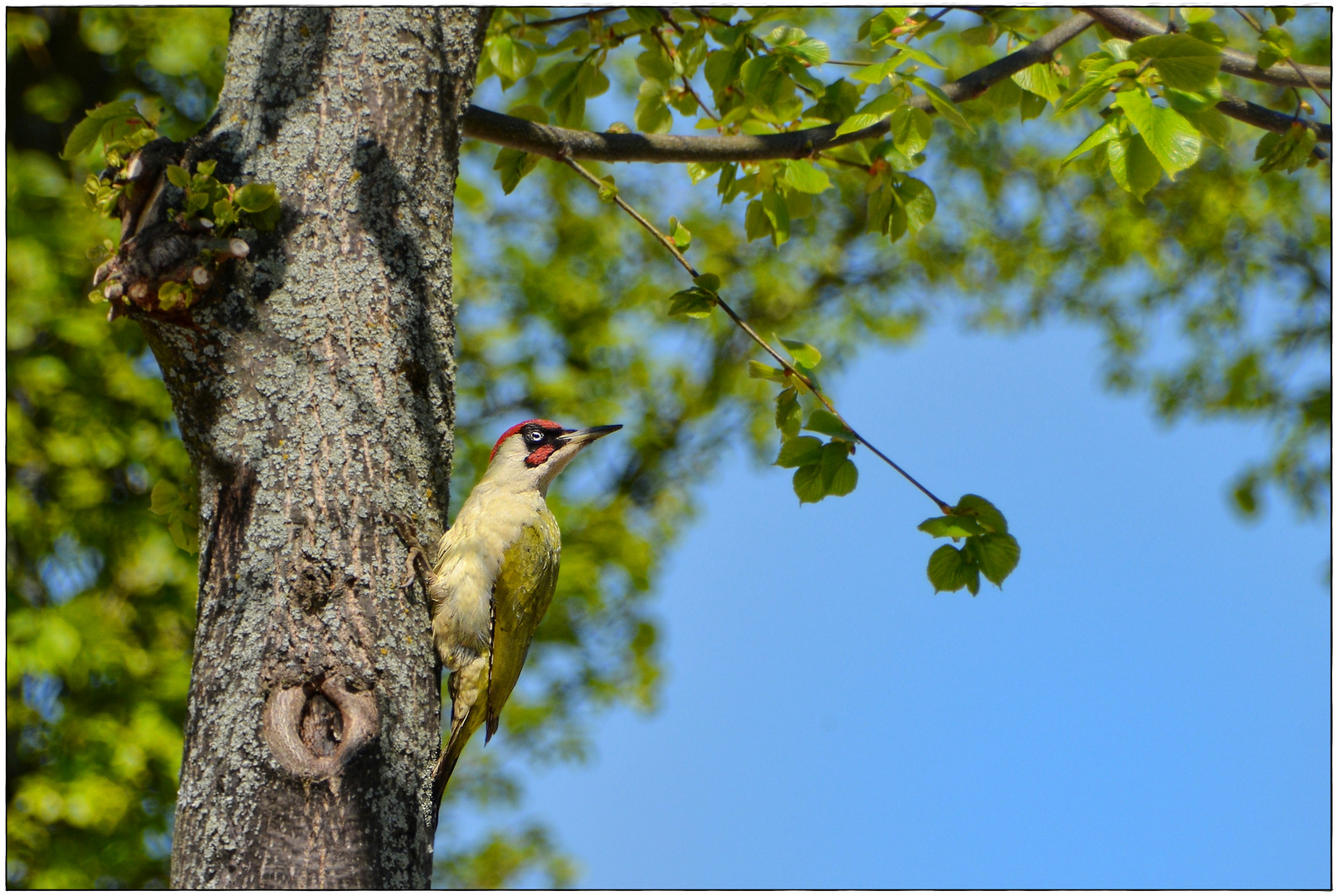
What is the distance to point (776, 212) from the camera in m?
3.02

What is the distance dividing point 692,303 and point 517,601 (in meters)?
1.15

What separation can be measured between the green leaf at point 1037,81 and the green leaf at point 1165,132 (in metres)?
0.81

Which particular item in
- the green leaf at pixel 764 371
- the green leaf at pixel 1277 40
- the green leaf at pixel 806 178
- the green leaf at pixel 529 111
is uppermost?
the green leaf at pixel 529 111

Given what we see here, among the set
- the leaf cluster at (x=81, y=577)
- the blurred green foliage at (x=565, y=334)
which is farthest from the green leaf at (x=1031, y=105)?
the leaf cluster at (x=81, y=577)

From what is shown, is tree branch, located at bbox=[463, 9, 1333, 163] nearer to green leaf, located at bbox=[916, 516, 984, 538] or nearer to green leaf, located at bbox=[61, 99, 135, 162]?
green leaf, located at bbox=[61, 99, 135, 162]

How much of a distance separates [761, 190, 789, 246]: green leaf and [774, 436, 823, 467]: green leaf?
86cm

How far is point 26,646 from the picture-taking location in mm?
5758

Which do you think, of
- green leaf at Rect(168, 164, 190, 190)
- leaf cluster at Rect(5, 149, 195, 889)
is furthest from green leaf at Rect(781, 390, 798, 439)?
leaf cluster at Rect(5, 149, 195, 889)

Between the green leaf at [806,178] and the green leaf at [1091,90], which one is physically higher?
the green leaf at [806,178]

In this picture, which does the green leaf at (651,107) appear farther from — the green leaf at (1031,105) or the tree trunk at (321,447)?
the green leaf at (1031,105)

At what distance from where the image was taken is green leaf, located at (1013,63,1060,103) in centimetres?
276

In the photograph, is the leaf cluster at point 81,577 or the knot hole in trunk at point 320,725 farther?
the leaf cluster at point 81,577

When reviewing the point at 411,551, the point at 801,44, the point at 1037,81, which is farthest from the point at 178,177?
the point at 1037,81

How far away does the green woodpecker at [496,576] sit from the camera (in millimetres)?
2713
